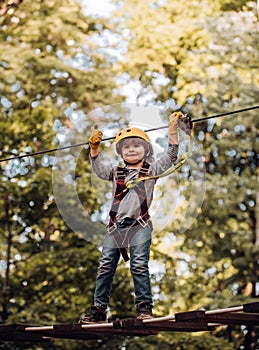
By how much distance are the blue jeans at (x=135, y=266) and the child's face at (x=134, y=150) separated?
1.39ft

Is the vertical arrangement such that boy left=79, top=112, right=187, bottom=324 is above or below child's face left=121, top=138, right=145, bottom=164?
below

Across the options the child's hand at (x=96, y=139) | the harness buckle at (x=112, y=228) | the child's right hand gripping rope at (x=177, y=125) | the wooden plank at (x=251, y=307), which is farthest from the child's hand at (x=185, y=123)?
the wooden plank at (x=251, y=307)

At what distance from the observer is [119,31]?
1211 centimetres

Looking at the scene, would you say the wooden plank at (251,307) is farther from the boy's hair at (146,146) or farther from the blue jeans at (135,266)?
the boy's hair at (146,146)

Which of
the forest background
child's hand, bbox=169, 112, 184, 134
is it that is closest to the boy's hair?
child's hand, bbox=169, 112, 184, 134

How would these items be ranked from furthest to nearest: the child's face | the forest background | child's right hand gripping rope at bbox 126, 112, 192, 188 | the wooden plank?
the forest background < the child's face < child's right hand gripping rope at bbox 126, 112, 192, 188 < the wooden plank

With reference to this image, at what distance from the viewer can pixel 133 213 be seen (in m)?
4.27

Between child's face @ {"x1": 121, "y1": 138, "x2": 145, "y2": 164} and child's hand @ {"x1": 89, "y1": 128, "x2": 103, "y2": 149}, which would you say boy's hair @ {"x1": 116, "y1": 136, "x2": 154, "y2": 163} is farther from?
child's hand @ {"x1": 89, "y1": 128, "x2": 103, "y2": 149}

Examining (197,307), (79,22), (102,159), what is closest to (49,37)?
(79,22)

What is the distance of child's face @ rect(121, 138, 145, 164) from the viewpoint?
14.5 feet

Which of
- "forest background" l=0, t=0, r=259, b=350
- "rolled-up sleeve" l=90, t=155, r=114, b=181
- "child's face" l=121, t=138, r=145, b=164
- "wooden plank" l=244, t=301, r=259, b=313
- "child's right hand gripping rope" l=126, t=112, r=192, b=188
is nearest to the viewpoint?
"wooden plank" l=244, t=301, r=259, b=313

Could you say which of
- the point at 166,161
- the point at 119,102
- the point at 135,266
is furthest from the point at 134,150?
the point at 119,102

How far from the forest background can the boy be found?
507 centimetres

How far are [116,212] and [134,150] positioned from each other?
39 centimetres
